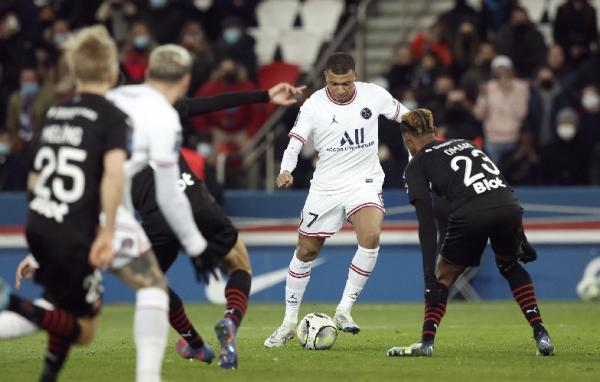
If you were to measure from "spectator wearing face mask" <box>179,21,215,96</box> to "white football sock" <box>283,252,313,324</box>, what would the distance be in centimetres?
962

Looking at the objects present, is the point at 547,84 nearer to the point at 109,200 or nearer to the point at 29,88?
the point at 29,88

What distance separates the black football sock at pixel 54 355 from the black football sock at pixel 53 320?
0.10 meters

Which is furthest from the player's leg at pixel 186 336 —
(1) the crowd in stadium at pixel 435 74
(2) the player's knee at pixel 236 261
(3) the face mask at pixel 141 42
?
(3) the face mask at pixel 141 42

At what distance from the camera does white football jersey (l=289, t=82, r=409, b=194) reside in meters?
12.4

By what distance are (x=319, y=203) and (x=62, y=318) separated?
475 cm

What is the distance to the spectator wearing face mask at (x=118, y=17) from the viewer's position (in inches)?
935

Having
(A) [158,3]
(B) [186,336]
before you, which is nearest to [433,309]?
(B) [186,336]

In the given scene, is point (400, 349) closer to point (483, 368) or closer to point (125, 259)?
point (483, 368)

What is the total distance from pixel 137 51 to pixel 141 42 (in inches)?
6.3

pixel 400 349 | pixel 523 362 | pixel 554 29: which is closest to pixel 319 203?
pixel 400 349

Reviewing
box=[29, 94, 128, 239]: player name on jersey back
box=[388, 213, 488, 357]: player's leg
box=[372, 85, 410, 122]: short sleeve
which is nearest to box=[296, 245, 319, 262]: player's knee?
box=[372, 85, 410, 122]: short sleeve

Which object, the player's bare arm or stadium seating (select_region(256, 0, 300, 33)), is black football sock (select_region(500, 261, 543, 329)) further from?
stadium seating (select_region(256, 0, 300, 33))

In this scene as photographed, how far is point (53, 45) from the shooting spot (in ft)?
78.1

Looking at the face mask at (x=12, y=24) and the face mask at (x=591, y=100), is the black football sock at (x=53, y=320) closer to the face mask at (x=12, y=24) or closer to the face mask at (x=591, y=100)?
the face mask at (x=591, y=100)
